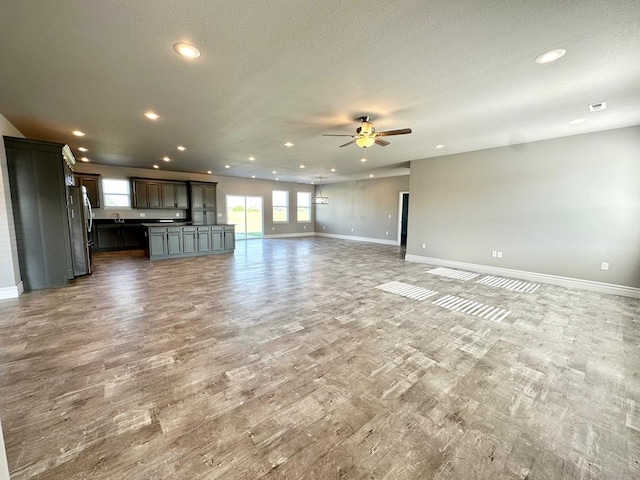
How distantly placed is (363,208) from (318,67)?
8927mm

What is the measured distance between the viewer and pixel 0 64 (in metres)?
2.46

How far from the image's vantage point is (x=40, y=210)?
14.0 ft

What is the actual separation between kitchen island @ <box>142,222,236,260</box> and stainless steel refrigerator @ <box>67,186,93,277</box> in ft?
5.18

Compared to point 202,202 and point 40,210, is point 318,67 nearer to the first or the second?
point 40,210

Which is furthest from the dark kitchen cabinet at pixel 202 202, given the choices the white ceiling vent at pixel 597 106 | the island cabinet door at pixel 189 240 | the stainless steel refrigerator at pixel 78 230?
the white ceiling vent at pixel 597 106

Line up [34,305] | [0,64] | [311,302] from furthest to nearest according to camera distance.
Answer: [311,302] < [34,305] < [0,64]

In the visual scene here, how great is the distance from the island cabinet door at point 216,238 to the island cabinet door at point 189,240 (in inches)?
20.7

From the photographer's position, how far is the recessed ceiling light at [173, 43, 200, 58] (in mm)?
2181

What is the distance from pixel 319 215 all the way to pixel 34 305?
1081cm

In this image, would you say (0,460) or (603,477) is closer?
(0,460)

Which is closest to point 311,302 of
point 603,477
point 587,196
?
point 603,477

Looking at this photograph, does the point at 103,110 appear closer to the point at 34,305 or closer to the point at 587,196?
the point at 34,305

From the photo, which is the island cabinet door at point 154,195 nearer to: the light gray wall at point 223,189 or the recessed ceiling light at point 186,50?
the light gray wall at point 223,189

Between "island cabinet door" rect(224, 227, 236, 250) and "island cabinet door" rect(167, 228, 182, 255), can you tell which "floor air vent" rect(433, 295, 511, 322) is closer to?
"island cabinet door" rect(224, 227, 236, 250)
